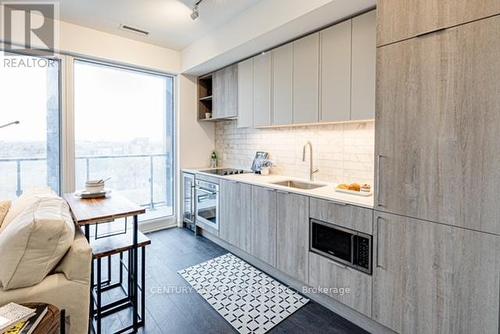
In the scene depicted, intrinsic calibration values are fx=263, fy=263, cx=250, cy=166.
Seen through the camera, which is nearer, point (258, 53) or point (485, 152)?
point (485, 152)

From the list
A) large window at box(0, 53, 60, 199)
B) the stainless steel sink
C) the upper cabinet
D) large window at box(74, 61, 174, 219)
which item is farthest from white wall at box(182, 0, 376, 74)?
large window at box(0, 53, 60, 199)

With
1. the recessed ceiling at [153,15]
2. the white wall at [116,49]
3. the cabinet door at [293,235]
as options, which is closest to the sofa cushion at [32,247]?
the cabinet door at [293,235]

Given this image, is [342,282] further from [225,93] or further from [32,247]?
[225,93]

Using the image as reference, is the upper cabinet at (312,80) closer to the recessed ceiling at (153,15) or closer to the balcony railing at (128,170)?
the recessed ceiling at (153,15)

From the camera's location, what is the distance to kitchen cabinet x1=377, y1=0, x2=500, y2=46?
4.55 ft

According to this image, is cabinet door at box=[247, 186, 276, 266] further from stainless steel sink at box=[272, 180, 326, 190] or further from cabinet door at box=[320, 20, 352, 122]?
cabinet door at box=[320, 20, 352, 122]

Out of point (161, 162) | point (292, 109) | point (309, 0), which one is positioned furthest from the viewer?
point (161, 162)

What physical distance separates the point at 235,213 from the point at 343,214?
1.45 meters

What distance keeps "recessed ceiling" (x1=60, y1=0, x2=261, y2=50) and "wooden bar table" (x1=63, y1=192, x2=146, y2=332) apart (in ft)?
6.74

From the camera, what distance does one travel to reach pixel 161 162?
4.39m

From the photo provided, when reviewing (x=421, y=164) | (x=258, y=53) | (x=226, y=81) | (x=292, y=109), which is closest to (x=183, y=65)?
(x=226, y=81)

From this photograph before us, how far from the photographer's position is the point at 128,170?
13.4ft

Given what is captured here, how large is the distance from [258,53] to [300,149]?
130cm

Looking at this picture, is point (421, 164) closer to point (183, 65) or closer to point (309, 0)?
point (309, 0)
